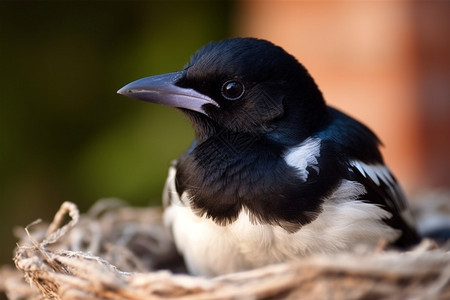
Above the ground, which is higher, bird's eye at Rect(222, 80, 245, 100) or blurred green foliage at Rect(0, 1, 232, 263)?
bird's eye at Rect(222, 80, 245, 100)

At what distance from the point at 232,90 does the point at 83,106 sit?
1991 mm

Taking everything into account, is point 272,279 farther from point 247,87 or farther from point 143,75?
point 143,75

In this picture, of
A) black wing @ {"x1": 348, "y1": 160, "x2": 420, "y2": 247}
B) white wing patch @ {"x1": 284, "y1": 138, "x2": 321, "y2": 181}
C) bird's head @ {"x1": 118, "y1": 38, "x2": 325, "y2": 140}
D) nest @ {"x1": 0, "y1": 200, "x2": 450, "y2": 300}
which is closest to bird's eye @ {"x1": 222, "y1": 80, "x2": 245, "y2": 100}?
bird's head @ {"x1": 118, "y1": 38, "x2": 325, "y2": 140}

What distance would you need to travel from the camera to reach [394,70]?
3025 millimetres

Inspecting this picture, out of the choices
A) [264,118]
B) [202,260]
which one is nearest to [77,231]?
[202,260]

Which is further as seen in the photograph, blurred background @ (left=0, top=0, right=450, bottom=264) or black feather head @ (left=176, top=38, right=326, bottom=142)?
blurred background @ (left=0, top=0, right=450, bottom=264)

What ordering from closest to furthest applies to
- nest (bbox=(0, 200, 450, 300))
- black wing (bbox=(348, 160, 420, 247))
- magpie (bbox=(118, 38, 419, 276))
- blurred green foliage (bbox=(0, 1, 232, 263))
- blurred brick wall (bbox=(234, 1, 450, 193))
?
nest (bbox=(0, 200, 450, 300))
magpie (bbox=(118, 38, 419, 276))
black wing (bbox=(348, 160, 420, 247))
blurred brick wall (bbox=(234, 1, 450, 193))
blurred green foliage (bbox=(0, 1, 232, 263))

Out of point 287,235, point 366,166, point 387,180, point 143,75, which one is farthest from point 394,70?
point 287,235

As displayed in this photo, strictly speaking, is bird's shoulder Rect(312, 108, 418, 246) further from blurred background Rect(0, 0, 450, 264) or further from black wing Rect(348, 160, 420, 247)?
blurred background Rect(0, 0, 450, 264)

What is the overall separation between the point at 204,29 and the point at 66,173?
1.08 meters

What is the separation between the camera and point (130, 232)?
204 cm

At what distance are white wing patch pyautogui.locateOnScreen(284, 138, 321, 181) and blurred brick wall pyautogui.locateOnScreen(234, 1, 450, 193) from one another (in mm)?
1519

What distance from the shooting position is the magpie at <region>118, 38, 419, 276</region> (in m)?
1.48

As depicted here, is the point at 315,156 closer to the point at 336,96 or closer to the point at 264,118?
the point at 264,118
